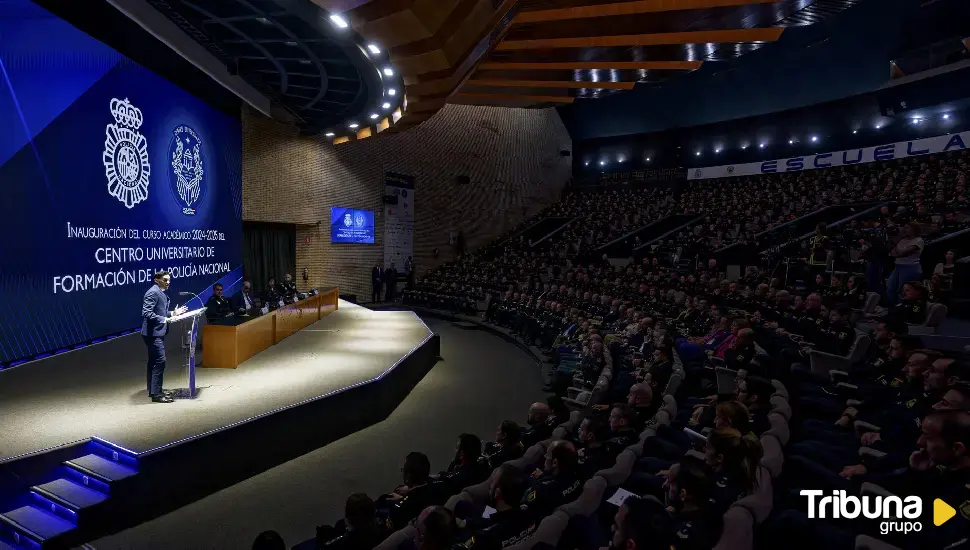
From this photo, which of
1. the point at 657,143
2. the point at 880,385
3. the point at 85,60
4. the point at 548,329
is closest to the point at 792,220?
the point at 548,329

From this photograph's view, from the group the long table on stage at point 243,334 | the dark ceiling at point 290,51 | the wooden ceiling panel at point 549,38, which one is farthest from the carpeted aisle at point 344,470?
the dark ceiling at point 290,51

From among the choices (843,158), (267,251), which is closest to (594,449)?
(267,251)

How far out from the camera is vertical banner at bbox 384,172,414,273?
61.5 ft

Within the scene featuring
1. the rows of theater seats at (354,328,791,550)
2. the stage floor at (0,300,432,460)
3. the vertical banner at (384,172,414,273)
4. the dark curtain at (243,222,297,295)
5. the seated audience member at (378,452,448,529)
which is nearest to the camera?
the rows of theater seats at (354,328,791,550)

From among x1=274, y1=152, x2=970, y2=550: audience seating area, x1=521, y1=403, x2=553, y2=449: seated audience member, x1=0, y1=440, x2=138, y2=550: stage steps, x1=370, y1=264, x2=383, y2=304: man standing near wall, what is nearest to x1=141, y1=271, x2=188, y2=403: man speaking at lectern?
x1=0, y1=440, x2=138, y2=550: stage steps

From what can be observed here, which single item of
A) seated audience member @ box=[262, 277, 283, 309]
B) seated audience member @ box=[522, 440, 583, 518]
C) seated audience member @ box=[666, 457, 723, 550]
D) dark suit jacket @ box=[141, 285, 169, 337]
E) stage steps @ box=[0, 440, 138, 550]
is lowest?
stage steps @ box=[0, 440, 138, 550]

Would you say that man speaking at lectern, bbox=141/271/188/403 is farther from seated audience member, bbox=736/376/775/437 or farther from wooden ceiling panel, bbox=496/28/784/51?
wooden ceiling panel, bbox=496/28/784/51

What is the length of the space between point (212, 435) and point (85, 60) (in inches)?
257

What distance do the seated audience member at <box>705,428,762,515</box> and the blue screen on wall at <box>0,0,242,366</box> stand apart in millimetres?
8050

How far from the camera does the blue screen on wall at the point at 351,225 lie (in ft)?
54.5

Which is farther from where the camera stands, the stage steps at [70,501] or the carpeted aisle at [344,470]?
the carpeted aisle at [344,470]

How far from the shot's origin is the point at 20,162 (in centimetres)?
684

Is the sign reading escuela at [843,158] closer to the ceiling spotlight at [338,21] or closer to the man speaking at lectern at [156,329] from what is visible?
the ceiling spotlight at [338,21]

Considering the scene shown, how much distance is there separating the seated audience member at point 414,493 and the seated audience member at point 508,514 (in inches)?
18.5
